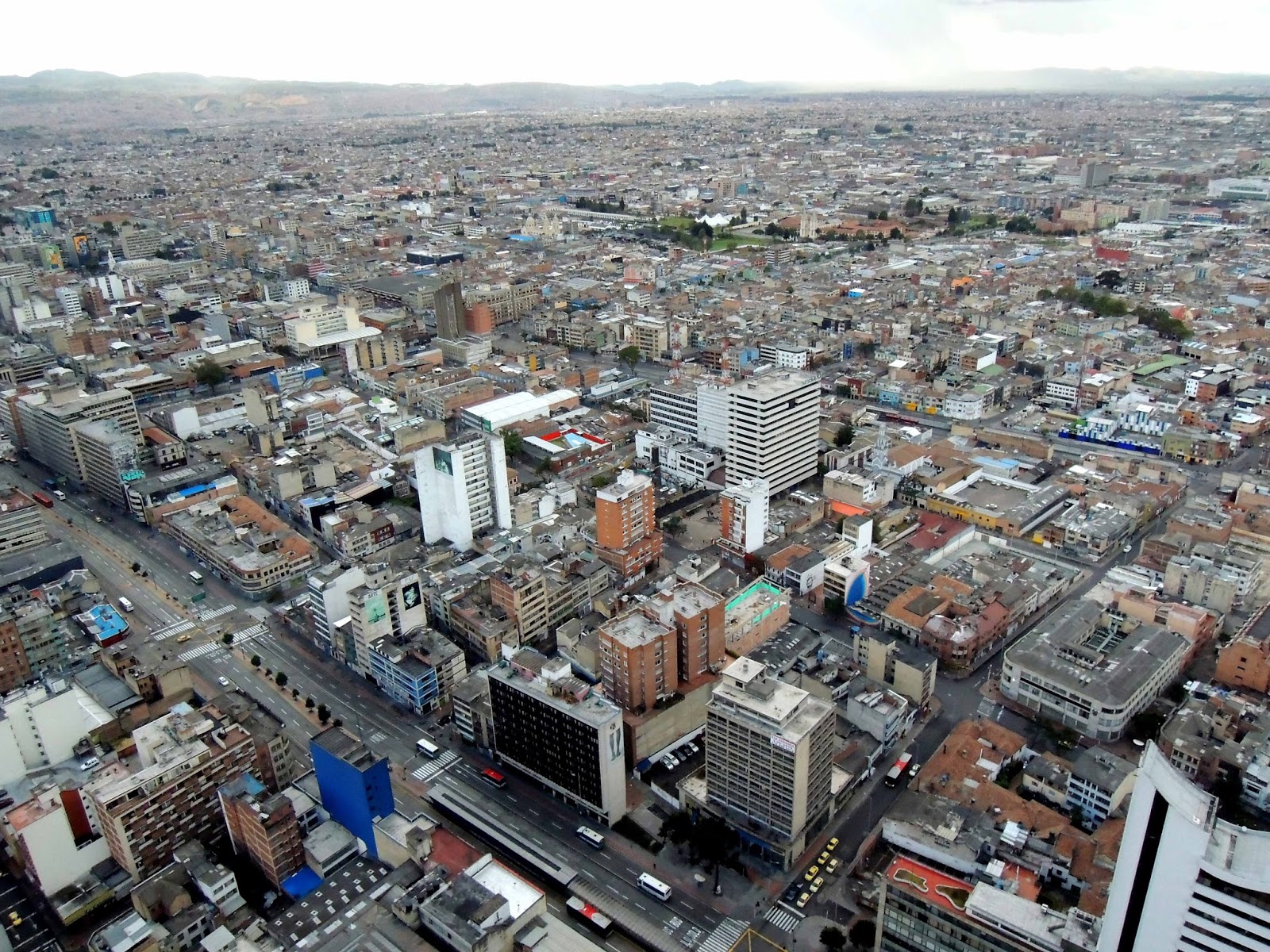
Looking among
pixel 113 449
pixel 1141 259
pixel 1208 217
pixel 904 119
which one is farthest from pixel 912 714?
pixel 904 119

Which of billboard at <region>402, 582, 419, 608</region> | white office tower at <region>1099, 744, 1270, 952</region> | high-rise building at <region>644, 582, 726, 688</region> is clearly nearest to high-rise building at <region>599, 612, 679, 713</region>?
high-rise building at <region>644, 582, 726, 688</region>

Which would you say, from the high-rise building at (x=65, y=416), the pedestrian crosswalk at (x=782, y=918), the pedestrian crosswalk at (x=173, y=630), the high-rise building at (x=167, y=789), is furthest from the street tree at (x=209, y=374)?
the pedestrian crosswalk at (x=782, y=918)

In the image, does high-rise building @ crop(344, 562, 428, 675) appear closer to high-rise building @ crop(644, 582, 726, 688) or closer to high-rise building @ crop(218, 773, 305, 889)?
high-rise building @ crop(218, 773, 305, 889)

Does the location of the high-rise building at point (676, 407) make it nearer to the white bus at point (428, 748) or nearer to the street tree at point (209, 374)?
the white bus at point (428, 748)

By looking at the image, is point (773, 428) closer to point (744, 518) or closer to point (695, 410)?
point (744, 518)

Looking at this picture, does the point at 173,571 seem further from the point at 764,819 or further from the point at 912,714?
the point at 912,714

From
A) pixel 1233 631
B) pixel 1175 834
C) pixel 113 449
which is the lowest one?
pixel 1233 631
